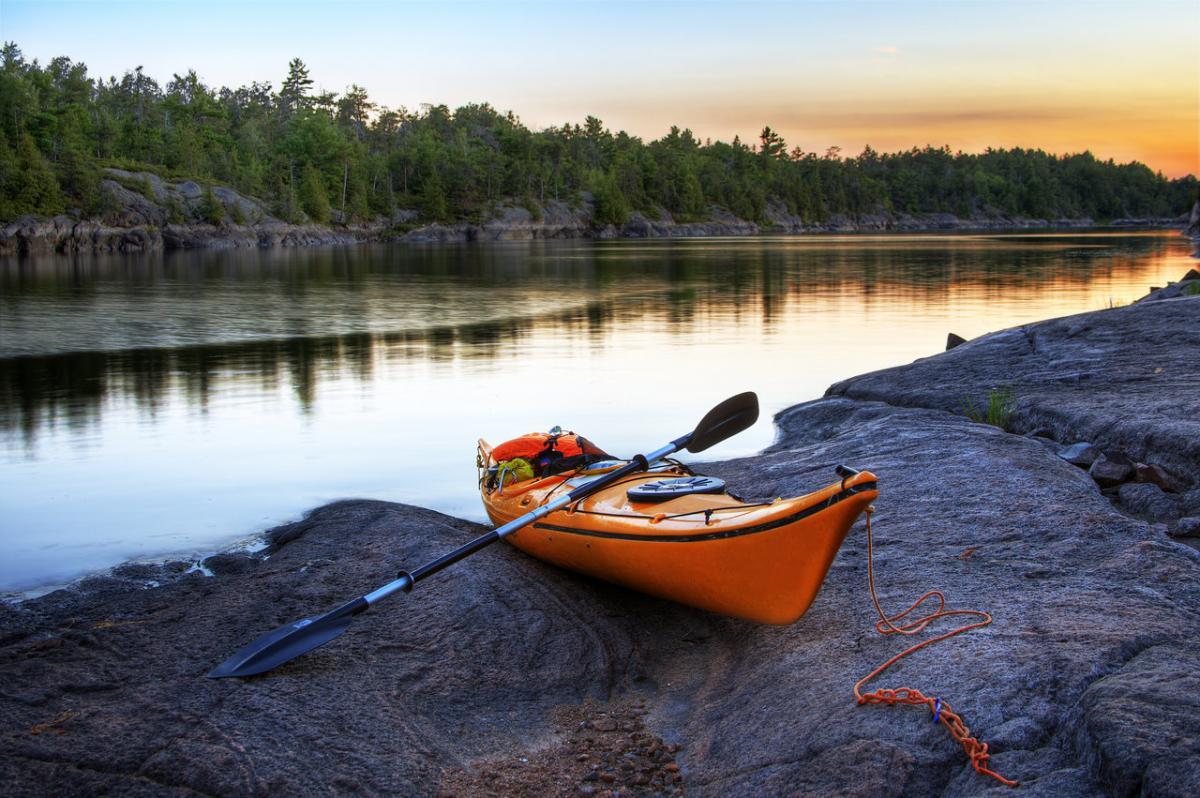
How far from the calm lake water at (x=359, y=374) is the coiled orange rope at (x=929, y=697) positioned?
4.54 meters

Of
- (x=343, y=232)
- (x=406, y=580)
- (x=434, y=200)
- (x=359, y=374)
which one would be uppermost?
(x=434, y=200)

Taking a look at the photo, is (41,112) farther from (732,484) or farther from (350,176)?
(732,484)

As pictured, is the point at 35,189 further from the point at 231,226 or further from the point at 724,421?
the point at 724,421

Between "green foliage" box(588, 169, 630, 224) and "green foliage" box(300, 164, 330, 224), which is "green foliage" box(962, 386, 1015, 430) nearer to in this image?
"green foliage" box(300, 164, 330, 224)

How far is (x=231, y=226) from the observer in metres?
81.8

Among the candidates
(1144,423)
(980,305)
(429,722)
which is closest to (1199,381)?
(1144,423)

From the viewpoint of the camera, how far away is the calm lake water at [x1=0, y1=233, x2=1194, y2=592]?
920cm

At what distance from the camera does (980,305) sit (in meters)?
27.9

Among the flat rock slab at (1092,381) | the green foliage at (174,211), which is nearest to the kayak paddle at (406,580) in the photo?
the flat rock slab at (1092,381)

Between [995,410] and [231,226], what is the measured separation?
268ft

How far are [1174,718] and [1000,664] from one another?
39.8 inches

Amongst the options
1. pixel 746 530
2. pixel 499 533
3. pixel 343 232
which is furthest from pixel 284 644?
pixel 343 232

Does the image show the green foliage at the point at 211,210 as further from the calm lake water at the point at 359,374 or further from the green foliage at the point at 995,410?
the green foliage at the point at 995,410

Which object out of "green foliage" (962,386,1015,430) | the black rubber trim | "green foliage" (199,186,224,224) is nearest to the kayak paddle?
the black rubber trim
